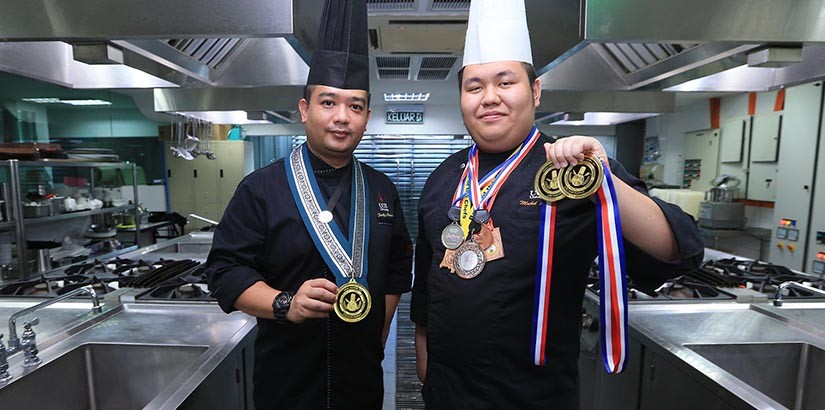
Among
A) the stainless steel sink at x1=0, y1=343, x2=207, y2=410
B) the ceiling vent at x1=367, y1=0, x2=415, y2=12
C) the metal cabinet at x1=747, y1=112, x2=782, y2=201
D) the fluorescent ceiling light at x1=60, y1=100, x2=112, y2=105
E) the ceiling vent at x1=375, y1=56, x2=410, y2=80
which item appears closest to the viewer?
the stainless steel sink at x1=0, y1=343, x2=207, y2=410

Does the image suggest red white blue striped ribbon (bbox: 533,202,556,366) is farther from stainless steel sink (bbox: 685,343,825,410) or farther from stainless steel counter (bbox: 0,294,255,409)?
stainless steel counter (bbox: 0,294,255,409)

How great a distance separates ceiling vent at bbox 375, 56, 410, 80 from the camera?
9.78ft

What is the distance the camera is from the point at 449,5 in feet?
5.43

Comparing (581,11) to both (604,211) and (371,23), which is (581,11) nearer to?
(604,211)

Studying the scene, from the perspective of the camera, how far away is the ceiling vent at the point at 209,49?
5.66ft

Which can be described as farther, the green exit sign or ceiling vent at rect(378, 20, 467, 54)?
the green exit sign

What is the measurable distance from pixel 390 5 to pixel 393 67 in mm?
1641

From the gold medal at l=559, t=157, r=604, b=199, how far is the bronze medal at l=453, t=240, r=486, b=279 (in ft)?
0.91

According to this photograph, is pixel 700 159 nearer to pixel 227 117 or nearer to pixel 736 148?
pixel 736 148

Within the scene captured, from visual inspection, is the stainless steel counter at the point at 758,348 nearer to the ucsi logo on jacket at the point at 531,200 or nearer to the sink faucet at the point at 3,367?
the ucsi logo on jacket at the point at 531,200

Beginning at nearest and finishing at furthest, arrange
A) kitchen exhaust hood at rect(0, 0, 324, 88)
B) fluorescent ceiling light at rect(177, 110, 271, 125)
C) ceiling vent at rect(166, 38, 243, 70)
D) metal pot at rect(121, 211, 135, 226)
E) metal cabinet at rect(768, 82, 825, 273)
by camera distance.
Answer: kitchen exhaust hood at rect(0, 0, 324, 88), ceiling vent at rect(166, 38, 243, 70), fluorescent ceiling light at rect(177, 110, 271, 125), metal cabinet at rect(768, 82, 825, 273), metal pot at rect(121, 211, 135, 226)

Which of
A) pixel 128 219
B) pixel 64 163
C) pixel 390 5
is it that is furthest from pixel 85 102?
pixel 390 5

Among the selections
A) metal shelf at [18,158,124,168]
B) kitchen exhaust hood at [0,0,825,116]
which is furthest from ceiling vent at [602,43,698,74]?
metal shelf at [18,158,124,168]

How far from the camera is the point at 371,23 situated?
6.02 feet
